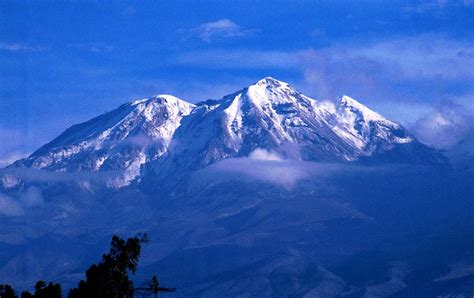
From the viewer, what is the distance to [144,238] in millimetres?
55406

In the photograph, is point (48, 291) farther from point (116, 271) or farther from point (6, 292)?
point (116, 271)

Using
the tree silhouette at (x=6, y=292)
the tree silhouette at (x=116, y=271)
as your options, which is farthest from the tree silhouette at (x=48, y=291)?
the tree silhouette at (x=116, y=271)

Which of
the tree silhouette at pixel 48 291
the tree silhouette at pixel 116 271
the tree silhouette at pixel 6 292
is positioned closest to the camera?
the tree silhouette at pixel 116 271

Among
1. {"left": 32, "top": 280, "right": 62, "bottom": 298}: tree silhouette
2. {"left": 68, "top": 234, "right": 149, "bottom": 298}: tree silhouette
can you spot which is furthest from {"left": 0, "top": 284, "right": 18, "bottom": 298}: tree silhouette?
{"left": 68, "top": 234, "right": 149, "bottom": 298}: tree silhouette

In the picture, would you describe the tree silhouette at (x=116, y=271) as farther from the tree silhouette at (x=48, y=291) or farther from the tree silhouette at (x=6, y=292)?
the tree silhouette at (x=6, y=292)

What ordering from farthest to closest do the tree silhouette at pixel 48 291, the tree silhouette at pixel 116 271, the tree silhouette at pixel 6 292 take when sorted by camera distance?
the tree silhouette at pixel 48 291 < the tree silhouette at pixel 6 292 < the tree silhouette at pixel 116 271

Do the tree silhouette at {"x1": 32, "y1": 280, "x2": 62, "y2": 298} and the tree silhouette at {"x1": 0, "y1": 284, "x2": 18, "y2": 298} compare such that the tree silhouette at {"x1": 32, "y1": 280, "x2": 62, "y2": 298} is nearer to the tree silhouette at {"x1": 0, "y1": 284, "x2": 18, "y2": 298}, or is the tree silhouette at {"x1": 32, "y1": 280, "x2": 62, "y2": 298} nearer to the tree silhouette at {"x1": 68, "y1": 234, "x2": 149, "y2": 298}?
the tree silhouette at {"x1": 0, "y1": 284, "x2": 18, "y2": 298}

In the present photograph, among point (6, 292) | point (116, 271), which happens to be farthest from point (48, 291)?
point (116, 271)

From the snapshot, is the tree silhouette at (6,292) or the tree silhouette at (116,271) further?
the tree silhouette at (6,292)

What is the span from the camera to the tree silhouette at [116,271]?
184 feet

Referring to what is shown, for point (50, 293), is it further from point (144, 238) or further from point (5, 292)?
point (144, 238)

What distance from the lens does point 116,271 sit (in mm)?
56781

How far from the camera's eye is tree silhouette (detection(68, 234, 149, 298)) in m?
56.0

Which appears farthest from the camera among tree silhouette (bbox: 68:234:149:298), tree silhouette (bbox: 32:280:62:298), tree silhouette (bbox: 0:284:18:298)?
tree silhouette (bbox: 32:280:62:298)
